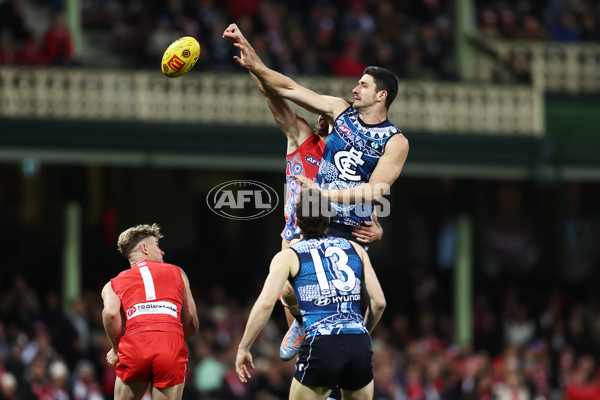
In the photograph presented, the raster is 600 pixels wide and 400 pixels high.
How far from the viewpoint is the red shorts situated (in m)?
10.3

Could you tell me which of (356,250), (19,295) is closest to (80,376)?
(19,295)

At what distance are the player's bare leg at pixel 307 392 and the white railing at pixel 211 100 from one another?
1239 cm

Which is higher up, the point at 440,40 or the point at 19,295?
the point at 440,40

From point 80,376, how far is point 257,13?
8862mm

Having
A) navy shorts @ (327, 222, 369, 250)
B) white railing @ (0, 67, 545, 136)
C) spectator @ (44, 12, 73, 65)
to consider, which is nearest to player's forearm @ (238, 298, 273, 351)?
navy shorts @ (327, 222, 369, 250)

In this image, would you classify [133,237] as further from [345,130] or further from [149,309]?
[345,130]

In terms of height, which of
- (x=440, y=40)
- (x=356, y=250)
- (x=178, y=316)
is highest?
(x=440, y=40)

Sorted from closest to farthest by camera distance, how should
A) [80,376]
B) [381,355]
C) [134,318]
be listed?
[134,318] → [80,376] → [381,355]

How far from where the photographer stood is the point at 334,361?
922cm

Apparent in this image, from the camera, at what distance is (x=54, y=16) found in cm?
2322

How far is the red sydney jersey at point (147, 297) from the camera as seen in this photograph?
10271mm

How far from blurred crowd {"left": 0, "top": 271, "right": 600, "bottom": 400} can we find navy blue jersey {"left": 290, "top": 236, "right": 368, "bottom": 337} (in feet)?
27.9

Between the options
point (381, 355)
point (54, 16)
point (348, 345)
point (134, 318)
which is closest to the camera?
point (348, 345)

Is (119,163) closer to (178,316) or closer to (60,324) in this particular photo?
(60,324)
